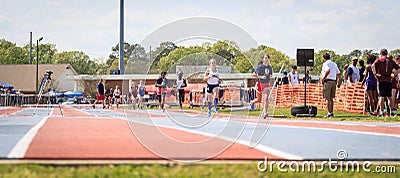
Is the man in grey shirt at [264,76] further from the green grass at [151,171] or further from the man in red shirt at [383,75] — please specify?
the green grass at [151,171]

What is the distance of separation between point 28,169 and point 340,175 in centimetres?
296

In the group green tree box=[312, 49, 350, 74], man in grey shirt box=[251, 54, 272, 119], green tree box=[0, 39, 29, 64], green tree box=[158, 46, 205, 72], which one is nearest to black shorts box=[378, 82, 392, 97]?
man in grey shirt box=[251, 54, 272, 119]

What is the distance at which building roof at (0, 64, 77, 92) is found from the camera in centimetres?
9000

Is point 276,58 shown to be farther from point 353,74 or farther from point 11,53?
point 11,53

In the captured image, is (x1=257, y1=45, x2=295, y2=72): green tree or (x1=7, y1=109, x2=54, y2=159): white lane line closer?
(x1=7, y1=109, x2=54, y2=159): white lane line

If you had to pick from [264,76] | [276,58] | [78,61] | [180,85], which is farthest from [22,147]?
[78,61]

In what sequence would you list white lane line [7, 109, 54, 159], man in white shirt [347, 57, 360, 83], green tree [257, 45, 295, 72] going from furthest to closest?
1. green tree [257, 45, 295, 72]
2. man in white shirt [347, 57, 360, 83]
3. white lane line [7, 109, 54, 159]

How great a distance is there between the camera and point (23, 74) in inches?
3578

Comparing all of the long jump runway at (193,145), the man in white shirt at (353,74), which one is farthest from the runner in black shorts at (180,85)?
the long jump runway at (193,145)

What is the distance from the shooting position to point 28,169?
5230mm

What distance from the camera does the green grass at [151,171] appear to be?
505 centimetres

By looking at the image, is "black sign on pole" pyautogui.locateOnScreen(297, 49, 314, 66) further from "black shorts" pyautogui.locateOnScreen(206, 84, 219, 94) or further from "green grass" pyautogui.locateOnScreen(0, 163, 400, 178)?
"green grass" pyautogui.locateOnScreen(0, 163, 400, 178)

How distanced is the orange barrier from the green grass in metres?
13.8

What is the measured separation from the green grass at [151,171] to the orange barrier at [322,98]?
13.8 m
